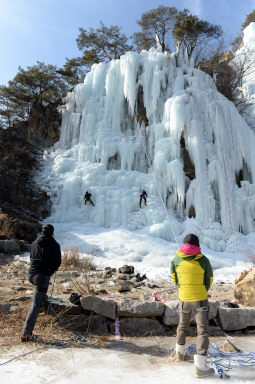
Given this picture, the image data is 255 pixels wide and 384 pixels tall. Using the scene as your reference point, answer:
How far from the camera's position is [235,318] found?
13.8 feet

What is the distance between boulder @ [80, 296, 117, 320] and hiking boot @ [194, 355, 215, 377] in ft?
5.33

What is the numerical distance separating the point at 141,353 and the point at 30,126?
691 inches

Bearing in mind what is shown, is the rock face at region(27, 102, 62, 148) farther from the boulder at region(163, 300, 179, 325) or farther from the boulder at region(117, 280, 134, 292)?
the boulder at region(163, 300, 179, 325)

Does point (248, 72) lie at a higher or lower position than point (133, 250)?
higher

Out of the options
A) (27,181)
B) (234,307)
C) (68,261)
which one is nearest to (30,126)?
(27,181)

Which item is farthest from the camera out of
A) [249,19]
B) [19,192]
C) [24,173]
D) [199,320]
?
[249,19]

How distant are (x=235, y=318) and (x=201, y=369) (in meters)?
1.89

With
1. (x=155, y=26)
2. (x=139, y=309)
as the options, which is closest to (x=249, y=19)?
(x=155, y=26)

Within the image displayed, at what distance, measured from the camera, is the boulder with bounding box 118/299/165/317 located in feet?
13.2

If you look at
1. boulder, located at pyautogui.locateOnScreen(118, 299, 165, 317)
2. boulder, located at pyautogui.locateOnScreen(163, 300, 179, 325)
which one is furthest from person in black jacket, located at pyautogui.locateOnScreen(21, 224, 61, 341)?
boulder, located at pyautogui.locateOnScreen(163, 300, 179, 325)

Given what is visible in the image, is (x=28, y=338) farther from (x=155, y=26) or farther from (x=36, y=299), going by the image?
(x=155, y=26)

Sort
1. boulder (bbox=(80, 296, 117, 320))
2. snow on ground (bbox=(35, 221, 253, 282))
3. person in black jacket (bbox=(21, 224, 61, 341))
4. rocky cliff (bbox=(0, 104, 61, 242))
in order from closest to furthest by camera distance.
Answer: person in black jacket (bbox=(21, 224, 61, 341)), boulder (bbox=(80, 296, 117, 320)), snow on ground (bbox=(35, 221, 253, 282)), rocky cliff (bbox=(0, 104, 61, 242))

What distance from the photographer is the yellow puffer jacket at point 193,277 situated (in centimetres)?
296

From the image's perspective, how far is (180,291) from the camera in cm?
306
